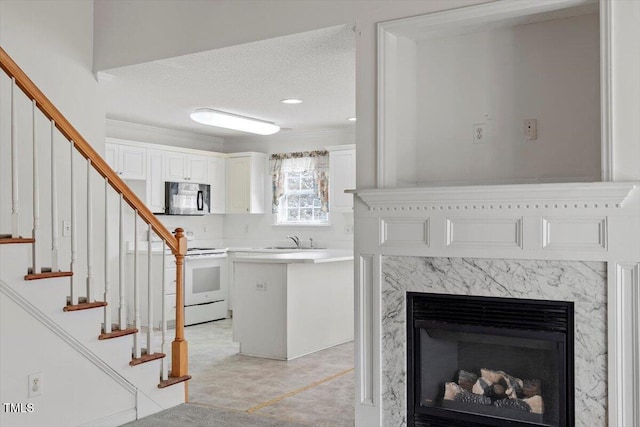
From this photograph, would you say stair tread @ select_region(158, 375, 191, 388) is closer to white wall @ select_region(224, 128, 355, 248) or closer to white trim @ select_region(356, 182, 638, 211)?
white trim @ select_region(356, 182, 638, 211)

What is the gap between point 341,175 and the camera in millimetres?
7574

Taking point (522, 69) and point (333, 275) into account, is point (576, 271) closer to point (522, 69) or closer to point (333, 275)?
point (522, 69)

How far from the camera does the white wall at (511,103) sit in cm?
330

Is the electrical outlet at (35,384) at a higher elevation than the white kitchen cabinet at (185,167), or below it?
below

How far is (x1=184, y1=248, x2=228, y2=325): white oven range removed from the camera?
741cm

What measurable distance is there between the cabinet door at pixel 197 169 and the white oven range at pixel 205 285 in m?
0.90

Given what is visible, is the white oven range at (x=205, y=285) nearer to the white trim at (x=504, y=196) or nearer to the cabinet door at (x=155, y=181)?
the cabinet door at (x=155, y=181)

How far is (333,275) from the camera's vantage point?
6.29 metres

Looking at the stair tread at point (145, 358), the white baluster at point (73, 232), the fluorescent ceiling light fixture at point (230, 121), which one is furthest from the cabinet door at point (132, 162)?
the white baluster at point (73, 232)

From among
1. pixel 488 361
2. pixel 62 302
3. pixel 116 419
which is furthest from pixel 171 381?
pixel 488 361

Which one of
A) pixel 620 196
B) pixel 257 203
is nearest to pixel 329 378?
pixel 620 196

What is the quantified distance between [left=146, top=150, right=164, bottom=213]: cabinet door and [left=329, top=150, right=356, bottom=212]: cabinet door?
6.65ft

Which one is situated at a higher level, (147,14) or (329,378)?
(147,14)

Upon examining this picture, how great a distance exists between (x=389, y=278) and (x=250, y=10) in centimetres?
192
